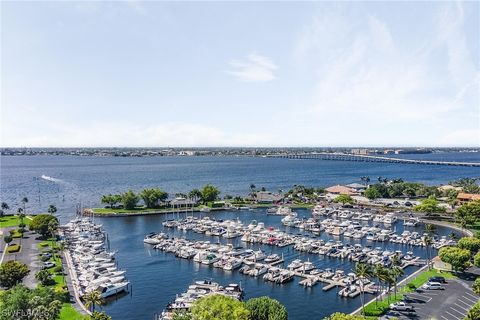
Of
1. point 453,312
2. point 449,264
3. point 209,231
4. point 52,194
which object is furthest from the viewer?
point 52,194

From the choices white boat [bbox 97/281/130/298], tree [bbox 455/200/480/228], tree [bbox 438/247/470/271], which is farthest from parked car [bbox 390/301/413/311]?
tree [bbox 455/200/480/228]

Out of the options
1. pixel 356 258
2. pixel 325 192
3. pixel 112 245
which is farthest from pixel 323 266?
pixel 325 192

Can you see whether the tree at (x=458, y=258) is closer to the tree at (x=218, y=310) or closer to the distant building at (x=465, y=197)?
the tree at (x=218, y=310)

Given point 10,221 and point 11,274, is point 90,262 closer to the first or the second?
point 11,274

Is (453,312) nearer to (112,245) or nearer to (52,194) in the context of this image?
(112,245)

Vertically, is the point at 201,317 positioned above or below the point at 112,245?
above

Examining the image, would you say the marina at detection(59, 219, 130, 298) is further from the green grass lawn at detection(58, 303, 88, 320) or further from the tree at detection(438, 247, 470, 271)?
the tree at detection(438, 247, 470, 271)
